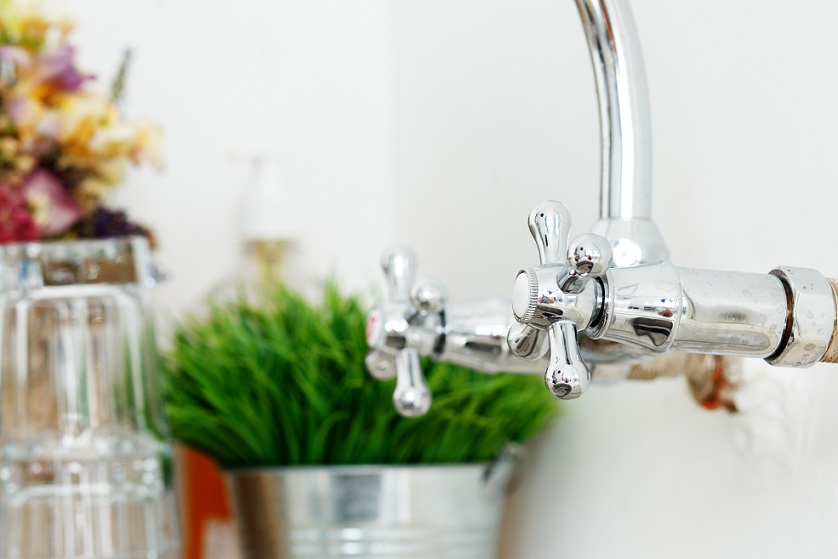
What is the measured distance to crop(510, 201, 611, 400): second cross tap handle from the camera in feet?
0.95

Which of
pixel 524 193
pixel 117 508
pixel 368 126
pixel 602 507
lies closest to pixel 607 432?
pixel 602 507

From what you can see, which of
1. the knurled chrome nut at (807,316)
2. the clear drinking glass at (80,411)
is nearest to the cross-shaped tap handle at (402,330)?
the knurled chrome nut at (807,316)

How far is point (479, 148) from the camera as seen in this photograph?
0.73 meters

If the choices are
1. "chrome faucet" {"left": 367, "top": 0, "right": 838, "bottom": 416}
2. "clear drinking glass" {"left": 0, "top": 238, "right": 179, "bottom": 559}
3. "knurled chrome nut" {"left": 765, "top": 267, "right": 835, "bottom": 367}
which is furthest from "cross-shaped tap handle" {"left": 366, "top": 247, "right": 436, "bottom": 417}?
"clear drinking glass" {"left": 0, "top": 238, "right": 179, "bottom": 559}

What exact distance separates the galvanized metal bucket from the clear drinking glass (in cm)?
8

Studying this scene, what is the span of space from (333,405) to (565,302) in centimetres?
31

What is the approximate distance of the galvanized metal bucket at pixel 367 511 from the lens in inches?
23.0

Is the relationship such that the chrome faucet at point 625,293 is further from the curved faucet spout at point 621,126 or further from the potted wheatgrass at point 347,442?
the potted wheatgrass at point 347,442

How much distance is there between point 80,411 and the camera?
625 millimetres

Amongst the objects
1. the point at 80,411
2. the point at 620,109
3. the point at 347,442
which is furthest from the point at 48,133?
the point at 620,109

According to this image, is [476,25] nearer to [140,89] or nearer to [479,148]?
[479,148]

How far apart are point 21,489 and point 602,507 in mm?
345

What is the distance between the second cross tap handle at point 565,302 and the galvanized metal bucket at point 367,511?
0.29 metres

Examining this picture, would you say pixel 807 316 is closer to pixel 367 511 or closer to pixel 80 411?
pixel 367 511
